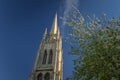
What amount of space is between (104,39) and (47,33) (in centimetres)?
5176

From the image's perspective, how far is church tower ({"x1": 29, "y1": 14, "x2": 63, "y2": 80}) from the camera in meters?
49.7

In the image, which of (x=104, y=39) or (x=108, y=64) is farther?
(x=104, y=39)

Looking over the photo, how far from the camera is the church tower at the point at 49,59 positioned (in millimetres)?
49688

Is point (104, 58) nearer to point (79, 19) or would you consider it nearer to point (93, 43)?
point (93, 43)

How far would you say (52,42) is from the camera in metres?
57.9

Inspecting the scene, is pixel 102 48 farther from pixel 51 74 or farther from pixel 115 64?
pixel 51 74

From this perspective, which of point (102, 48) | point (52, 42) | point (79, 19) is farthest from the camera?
point (52, 42)

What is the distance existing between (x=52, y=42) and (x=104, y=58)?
47347 millimetres

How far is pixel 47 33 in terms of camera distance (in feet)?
206

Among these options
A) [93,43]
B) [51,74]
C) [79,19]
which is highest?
[51,74]

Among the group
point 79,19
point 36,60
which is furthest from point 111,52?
point 36,60

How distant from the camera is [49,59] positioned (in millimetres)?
53688

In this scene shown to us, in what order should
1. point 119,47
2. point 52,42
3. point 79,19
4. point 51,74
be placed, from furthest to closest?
point 52,42 → point 51,74 → point 79,19 → point 119,47

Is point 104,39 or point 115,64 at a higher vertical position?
point 104,39
